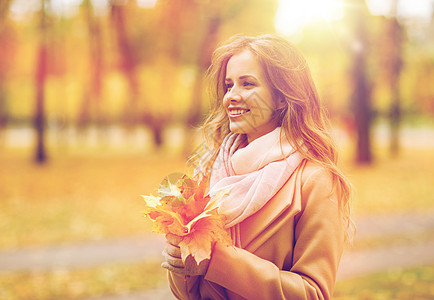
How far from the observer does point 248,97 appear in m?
1.91

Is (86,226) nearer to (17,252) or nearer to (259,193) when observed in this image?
(17,252)

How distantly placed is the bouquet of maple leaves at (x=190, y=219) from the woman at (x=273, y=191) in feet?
0.26

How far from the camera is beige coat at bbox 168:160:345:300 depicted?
5.73 feet

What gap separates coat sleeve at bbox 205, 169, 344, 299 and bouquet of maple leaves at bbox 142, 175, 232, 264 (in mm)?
126

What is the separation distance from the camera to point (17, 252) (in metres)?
7.14

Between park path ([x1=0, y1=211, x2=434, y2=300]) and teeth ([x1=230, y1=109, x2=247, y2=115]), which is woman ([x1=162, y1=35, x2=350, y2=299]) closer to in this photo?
teeth ([x1=230, y1=109, x2=247, y2=115])

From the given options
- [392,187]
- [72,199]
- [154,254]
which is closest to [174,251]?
[154,254]

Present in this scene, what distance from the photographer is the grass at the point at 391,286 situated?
5136mm

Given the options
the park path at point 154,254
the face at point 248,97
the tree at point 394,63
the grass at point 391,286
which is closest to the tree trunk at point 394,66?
the tree at point 394,63

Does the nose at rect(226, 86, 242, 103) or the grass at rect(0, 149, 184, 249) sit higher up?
the nose at rect(226, 86, 242, 103)

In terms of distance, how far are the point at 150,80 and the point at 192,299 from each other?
76.8 ft

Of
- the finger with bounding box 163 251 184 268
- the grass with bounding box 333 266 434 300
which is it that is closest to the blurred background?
the grass with bounding box 333 266 434 300

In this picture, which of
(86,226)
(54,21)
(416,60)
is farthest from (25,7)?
(416,60)

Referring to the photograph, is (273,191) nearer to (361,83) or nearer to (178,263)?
(178,263)
